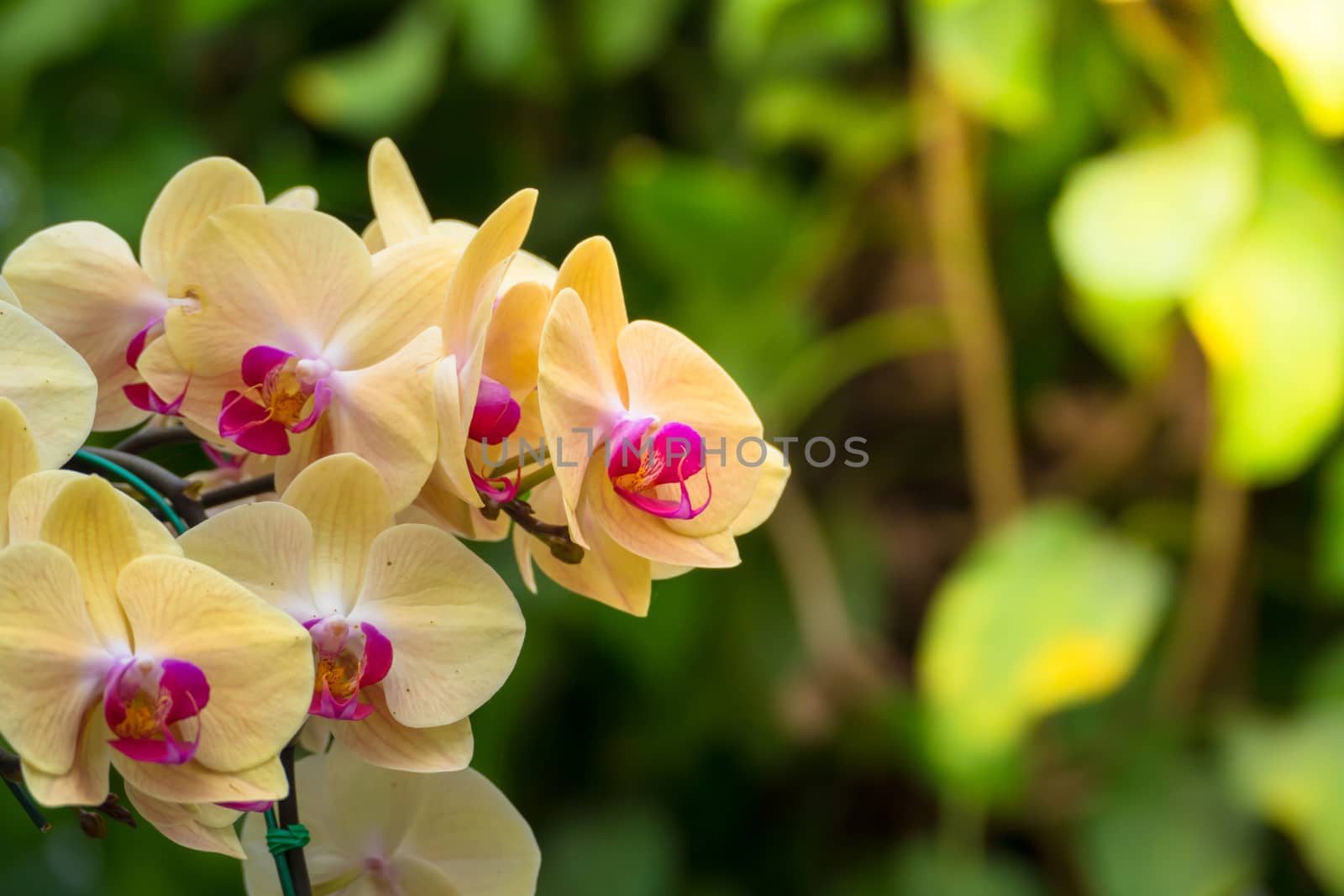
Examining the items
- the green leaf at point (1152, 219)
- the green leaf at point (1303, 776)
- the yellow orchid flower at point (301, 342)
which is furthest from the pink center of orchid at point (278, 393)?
the green leaf at point (1303, 776)

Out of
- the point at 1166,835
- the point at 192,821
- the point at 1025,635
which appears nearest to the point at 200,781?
the point at 192,821

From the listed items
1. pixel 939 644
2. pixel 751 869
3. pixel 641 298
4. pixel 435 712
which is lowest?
pixel 751 869

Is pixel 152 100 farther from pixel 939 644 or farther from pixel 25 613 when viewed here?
pixel 25 613

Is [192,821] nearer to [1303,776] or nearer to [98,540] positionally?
[98,540]

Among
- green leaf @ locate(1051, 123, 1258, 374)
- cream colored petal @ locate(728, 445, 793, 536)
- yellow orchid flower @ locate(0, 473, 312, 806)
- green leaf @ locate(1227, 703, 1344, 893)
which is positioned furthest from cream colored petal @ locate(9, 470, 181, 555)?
green leaf @ locate(1227, 703, 1344, 893)

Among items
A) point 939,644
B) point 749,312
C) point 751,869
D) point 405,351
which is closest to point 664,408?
point 405,351

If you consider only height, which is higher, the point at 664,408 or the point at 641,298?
the point at 664,408

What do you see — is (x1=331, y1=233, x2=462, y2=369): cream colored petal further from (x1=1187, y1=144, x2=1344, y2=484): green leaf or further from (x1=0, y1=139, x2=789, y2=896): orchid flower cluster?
(x1=1187, y1=144, x2=1344, y2=484): green leaf
